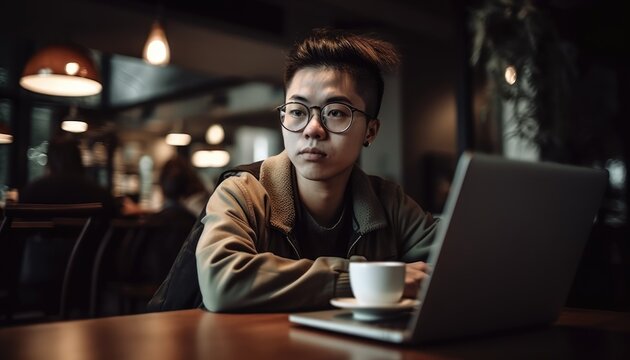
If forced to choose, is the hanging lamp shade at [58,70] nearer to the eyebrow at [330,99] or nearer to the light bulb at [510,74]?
the light bulb at [510,74]

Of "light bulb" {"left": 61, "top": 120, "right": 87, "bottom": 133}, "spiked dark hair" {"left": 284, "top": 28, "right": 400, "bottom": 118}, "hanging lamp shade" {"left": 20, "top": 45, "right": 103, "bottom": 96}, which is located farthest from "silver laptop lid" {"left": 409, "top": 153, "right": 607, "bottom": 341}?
"light bulb" {"left": 61, "top": 120, "right": 87, "bottom": 133}

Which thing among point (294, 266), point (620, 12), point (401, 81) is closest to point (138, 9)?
point (401, 81)

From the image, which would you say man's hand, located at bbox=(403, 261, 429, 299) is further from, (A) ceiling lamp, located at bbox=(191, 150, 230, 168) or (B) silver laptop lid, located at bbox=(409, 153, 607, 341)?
(A) ceiling lamp, located at bbox=(191, 150, 230, 168)

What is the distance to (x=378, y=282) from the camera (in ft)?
2.84

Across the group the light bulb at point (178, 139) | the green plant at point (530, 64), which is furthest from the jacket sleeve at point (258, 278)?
the light bulb at point (178, 139)

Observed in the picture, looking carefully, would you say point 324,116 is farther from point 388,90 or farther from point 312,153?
point 388,90

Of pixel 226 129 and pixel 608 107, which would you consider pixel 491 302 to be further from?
pixel 226 129

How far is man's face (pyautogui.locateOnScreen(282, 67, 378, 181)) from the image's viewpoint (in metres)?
1.40

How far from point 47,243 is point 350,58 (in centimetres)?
224

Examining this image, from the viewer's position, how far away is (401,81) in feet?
23.1

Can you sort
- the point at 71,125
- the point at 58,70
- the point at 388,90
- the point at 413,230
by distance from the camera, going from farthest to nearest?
the point at 388,90 → the point at 71,125 → the point at 58,70 → the point at 413,230

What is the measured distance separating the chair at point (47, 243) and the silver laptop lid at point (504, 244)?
5.48 feet

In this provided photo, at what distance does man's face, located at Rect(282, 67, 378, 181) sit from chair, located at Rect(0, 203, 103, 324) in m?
1.07

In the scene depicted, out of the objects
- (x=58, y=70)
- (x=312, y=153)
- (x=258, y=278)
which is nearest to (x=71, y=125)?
(x=58, y=70)
